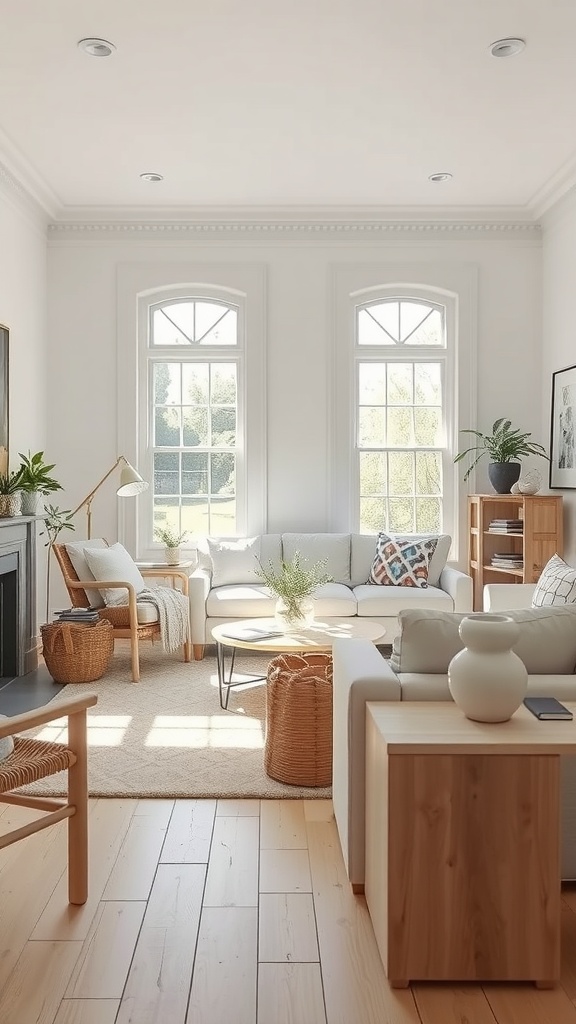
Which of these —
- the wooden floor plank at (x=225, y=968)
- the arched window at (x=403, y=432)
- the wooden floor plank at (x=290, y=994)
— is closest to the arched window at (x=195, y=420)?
the arched window at (x=403, y=432)

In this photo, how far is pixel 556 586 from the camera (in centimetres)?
364

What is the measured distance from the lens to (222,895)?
103 inches

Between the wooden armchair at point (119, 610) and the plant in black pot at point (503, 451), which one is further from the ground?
the plant in black pot at point (503, 451)

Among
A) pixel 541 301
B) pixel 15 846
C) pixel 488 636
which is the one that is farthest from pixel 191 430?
pixel 488 636

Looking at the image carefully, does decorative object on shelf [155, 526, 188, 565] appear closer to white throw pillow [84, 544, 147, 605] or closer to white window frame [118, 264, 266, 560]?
white window frame [118, 264, 266, 560]

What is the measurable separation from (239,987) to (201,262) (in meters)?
5.80

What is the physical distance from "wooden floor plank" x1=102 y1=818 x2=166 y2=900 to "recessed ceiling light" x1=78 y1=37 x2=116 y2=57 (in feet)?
11.6

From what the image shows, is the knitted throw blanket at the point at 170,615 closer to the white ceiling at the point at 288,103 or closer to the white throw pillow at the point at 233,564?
the white throw pillow at the point at 233,564

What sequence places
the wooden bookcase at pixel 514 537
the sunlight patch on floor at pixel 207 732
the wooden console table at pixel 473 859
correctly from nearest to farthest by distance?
the wooden console table at pixel 473 859 → the sunlight patch on floor at pixel 207 732 → the wooden bookcase at pixel 514 537

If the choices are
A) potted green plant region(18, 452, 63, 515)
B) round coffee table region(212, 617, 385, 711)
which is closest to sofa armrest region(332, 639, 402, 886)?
round coffee table region(212, 617, 385, 711)

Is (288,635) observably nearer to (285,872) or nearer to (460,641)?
(285,872)

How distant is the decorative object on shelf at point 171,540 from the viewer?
21.6ft

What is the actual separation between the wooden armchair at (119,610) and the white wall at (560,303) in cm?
306

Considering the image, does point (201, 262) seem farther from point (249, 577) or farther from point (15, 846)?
point (15, 846)
